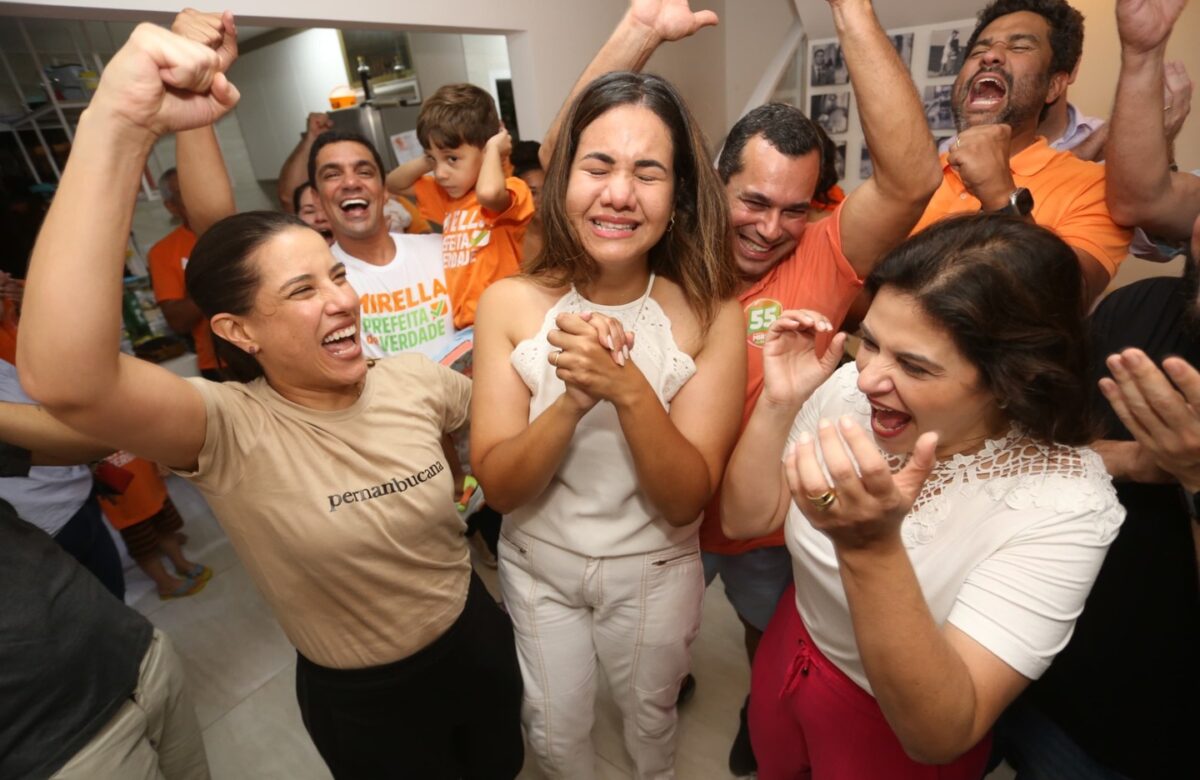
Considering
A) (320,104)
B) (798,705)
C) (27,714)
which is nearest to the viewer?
(27,714)

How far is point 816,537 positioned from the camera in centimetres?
110

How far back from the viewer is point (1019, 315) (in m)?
0.88

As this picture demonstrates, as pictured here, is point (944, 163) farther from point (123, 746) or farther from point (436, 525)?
point (123, 746)

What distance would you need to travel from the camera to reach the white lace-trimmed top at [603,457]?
122cm

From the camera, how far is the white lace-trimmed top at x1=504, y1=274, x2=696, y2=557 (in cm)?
122

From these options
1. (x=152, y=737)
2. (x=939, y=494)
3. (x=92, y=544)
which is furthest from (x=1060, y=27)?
(x=92, y=544)

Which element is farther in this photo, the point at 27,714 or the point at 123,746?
the point at 123,746

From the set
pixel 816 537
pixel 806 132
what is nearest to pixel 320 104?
pixel 806 132

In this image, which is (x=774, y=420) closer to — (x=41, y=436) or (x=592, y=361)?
(x=592, y=361)

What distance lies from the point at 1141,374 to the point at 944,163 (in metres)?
1.20

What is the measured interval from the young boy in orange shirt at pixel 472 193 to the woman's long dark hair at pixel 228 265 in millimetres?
942

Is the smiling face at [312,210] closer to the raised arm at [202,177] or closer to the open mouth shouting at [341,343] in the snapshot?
the raised arm at [202,177]

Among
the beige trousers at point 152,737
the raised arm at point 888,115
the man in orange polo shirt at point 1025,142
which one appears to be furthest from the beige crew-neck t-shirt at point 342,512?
the man in orange polo shirt at point 1025,142

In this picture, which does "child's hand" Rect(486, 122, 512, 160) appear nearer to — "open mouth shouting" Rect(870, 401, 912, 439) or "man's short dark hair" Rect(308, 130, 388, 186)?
"man's short dark hair" Rect(308, 130, 388, 186)
